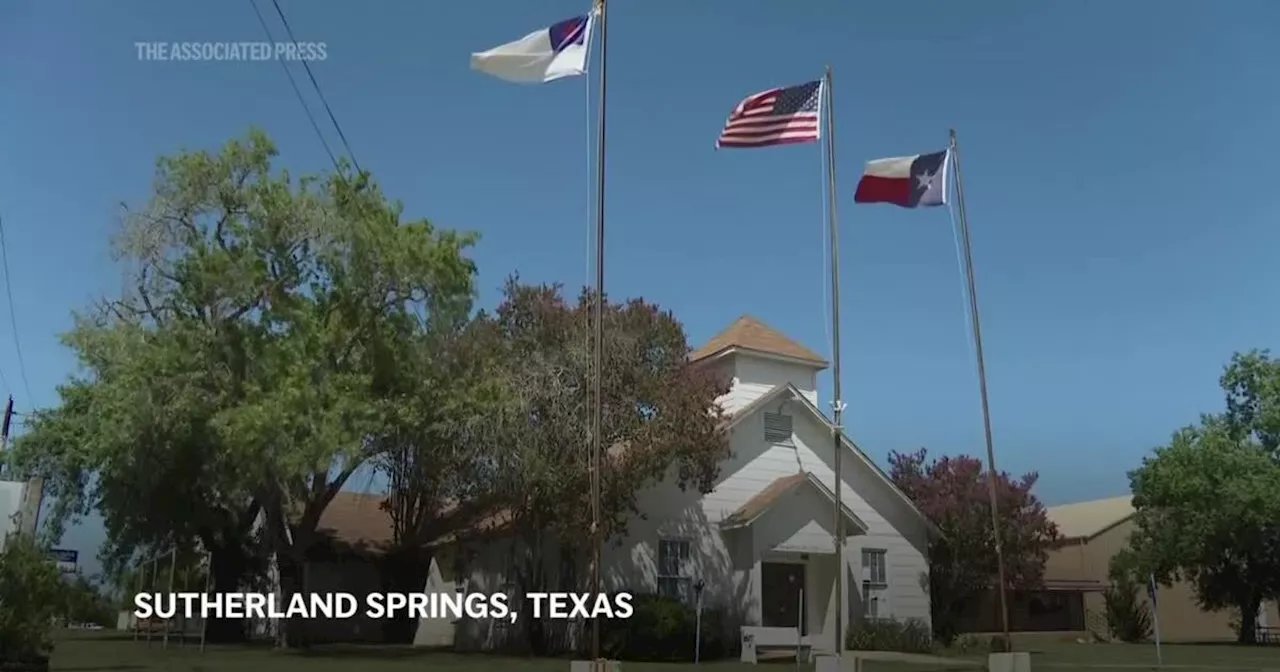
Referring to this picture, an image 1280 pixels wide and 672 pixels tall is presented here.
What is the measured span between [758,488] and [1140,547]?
17.5m

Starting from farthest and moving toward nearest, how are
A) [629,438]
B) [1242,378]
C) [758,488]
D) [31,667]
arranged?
[1242,378]
[758,488]
[629,438]
[31,667]

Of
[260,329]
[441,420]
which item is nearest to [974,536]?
[441,420]

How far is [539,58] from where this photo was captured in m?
15.5

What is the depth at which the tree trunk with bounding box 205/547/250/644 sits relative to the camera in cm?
3525

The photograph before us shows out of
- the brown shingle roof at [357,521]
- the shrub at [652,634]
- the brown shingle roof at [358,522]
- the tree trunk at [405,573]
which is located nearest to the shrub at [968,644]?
the shrub at [652,634]

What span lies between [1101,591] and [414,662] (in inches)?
1254

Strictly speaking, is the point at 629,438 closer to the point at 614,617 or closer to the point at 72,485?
the point at 614,617

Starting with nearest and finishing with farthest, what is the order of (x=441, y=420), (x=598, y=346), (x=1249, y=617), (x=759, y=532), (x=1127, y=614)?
(x=598, y=346), (x=441, y=420), (x=759, y=532), (x=1249, y=617), (x=1127, y=614)

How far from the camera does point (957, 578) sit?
37812mm

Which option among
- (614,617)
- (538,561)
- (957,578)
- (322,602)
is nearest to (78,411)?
(322,602)

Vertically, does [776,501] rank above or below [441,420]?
below

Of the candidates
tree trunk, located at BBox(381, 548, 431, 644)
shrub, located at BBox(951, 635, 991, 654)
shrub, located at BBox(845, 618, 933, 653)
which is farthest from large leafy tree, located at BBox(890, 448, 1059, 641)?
tree trunk, located at BBox(381, 548, 431, 644)

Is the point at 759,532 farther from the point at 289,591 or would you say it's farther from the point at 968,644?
the point at 289,591

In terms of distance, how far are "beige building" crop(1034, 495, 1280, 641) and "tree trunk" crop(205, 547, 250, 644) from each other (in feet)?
101
